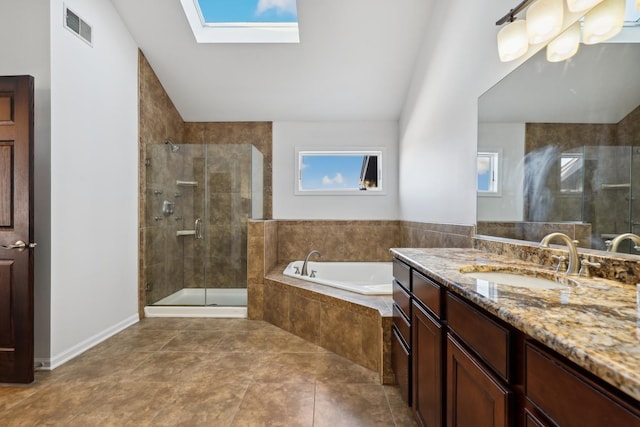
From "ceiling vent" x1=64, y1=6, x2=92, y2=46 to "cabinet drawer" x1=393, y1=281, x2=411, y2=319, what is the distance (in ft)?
9.61

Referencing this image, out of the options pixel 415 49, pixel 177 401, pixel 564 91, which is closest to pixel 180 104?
pixel 415 49

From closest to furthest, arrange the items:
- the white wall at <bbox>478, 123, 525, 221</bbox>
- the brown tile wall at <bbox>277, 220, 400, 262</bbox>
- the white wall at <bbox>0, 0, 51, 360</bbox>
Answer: the white wall at <bbox>478, 123, 525, 221</bbox>
the white wall at <bbox>0, 0, 51, 360</bbox>
the brown tile wall at <bbox>277, 220, 400, 262</bbox>

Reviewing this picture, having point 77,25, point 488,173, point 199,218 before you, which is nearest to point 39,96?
point 77,25

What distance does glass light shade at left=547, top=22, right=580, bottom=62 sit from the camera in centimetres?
135

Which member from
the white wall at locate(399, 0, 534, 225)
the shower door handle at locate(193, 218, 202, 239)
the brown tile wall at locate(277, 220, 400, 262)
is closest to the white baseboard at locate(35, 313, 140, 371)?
the shower door handle at locate(193, 218, 202, 239)

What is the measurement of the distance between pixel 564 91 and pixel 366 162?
2.88 metres

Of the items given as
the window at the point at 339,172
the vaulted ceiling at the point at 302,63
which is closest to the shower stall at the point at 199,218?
the vaulted ceiling at the point at 302,63

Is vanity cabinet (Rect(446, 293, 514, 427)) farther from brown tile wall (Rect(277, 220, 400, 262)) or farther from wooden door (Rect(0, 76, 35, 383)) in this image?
brown tile wall (Rect(277, 220, 400, 262))

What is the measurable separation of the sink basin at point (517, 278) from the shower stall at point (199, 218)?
2.53 metres

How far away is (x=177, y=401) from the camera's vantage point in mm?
1852

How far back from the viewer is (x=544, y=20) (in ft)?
4.76

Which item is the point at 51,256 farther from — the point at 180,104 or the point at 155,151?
the point at 180,104

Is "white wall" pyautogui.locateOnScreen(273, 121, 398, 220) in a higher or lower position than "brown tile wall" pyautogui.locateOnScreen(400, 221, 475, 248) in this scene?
higher

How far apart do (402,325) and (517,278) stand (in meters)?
0.67
